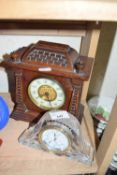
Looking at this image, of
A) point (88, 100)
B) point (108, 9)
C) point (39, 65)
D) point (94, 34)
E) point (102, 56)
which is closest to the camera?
point (108, 9)

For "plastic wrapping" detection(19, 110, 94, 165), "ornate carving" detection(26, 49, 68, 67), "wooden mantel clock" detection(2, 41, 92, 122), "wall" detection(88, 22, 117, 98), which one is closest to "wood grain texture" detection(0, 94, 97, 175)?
"plastic wrapping" detection(19, 110, 94, 165)

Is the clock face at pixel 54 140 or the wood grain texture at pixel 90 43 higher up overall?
the wood grain texture at pixel 90 43

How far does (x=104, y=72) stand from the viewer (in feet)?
3.03

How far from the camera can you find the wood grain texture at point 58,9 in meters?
0.34

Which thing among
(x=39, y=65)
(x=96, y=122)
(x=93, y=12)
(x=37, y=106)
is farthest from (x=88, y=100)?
(x=93, y=12)

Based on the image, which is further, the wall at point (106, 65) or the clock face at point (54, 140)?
the wall at point (106, 65)

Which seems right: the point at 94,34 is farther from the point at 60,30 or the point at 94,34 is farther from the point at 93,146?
the point at 93,146

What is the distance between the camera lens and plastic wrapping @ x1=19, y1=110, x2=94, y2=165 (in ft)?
1.98

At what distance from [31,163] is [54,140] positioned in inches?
3.8

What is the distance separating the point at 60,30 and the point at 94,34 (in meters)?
0.12

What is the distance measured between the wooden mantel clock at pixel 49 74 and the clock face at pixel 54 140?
8 centimetres

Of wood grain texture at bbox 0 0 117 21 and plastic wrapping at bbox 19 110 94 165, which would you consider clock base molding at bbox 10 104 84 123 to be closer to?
plastic wrapping at bbox 19 110 94 165

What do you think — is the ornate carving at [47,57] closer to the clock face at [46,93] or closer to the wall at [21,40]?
the clock face at [46,93]

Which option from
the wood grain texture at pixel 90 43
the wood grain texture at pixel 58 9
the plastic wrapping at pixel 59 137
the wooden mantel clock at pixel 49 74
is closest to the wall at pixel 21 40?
the wood grain texture at pixel 90 43
